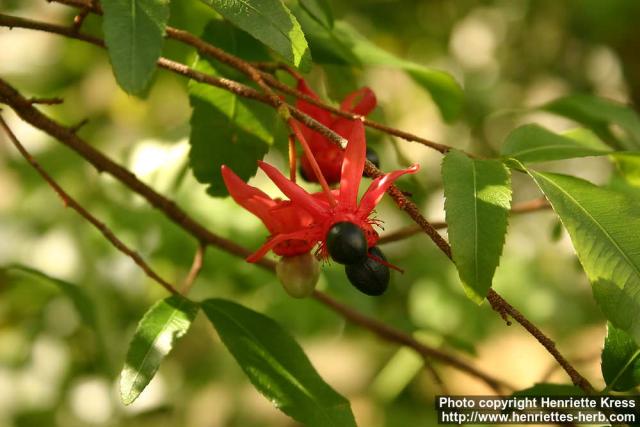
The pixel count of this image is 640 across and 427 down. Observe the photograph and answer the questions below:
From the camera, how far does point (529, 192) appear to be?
2705mm

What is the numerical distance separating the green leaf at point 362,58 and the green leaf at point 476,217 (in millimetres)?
332

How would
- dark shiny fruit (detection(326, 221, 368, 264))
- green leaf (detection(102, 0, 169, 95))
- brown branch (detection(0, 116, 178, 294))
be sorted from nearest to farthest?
green leaf (detection(102, 0, 169, 95))
dark shiny fruit (detection(326, 221, 368, 264))
brown branch (detection(0, 116, 178, 294))

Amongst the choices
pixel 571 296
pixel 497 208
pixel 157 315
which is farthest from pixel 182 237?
pixel 571 296

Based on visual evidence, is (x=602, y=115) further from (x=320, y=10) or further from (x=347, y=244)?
(x=347, y=244)

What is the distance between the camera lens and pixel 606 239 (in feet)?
2.54

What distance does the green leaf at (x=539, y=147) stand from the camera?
3.07 feet

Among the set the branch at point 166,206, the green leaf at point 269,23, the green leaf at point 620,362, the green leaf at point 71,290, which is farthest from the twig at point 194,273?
the green leaf at point 620,362

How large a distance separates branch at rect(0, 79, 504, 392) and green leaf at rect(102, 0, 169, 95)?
1.08ft

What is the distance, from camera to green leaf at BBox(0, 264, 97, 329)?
3.77 feet

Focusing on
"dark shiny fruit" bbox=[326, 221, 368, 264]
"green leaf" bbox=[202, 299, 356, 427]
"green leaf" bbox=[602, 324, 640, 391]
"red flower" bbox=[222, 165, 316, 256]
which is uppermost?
"dark shiny fruit" bbox=[326, 221, 368, 264]

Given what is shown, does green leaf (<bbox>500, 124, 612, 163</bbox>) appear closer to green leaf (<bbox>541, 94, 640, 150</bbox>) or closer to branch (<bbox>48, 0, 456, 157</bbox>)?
branch (<bbox>48, 0, 456, 157</bbox>)

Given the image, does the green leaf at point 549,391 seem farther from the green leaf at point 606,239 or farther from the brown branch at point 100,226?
the brown branch at point 100,226

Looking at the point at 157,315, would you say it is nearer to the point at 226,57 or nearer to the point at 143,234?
the point at 226,57

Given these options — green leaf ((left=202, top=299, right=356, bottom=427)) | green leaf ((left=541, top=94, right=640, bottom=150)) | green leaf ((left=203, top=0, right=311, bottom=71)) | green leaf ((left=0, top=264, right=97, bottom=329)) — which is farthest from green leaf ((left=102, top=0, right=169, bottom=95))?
green leaf ((left=541, top=94, right=640, bottom=150))
